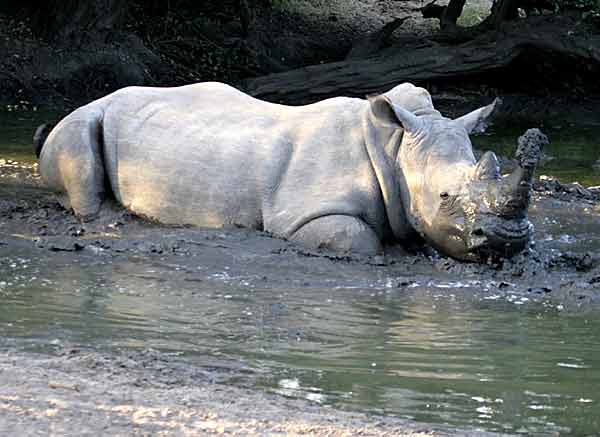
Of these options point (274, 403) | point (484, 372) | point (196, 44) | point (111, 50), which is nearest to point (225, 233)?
point (484, 372)

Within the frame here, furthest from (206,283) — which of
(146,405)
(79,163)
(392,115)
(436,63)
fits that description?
(436,63)

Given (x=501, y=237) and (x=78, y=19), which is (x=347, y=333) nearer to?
(x=501, y=237)

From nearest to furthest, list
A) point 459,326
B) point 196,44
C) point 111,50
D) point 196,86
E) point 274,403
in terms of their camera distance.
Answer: point 274,403
point 459,326
point 196,86
point 111,50
point 196,44

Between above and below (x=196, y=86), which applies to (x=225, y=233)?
below

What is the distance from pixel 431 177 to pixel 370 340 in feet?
6.92

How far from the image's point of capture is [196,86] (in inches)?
364

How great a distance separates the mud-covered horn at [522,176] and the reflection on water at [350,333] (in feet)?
1.54

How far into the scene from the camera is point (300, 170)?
826cm

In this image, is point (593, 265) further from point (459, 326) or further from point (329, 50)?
point (329, 50)

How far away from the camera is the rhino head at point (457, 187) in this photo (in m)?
7.41

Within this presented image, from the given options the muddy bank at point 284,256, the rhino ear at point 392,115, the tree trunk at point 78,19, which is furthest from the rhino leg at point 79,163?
the tree trunk at point 78,19

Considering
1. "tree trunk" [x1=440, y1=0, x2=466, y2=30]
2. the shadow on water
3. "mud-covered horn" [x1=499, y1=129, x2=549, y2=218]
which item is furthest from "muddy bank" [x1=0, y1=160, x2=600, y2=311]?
"tree trunk" [x1=440, y1=0, x2=466, y2=30]

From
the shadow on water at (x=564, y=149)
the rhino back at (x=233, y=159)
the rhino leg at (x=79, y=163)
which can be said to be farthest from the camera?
the shadow on water at (x=564, y=149)

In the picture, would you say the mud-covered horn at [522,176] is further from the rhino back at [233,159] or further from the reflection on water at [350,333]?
the rhino back at [233,159]
